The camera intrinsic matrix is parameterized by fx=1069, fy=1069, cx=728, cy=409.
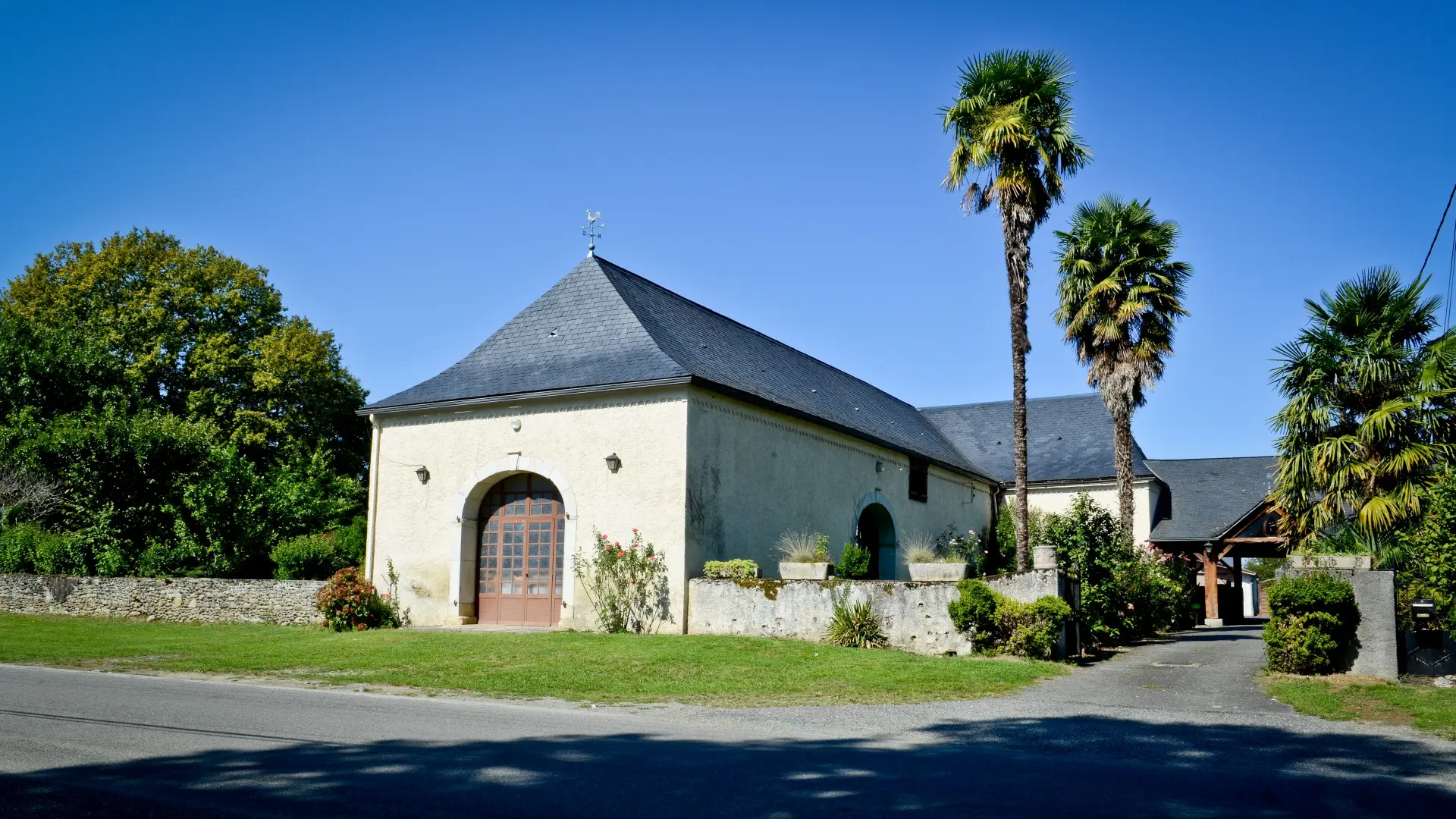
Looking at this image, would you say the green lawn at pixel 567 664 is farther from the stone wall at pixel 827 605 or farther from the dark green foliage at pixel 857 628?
the stone wall at pixel 827 605

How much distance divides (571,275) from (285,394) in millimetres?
18841

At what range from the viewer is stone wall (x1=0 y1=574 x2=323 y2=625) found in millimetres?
20125

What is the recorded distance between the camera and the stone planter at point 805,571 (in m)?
16.8

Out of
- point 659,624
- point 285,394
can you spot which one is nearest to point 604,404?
point 659,624

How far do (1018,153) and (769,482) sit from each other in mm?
7656

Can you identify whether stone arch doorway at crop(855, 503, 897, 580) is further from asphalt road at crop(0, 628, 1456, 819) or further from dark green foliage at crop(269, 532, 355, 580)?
asphalt road at crop(0, 628, 1456, 819)

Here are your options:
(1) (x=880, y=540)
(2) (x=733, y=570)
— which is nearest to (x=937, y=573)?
(2) (x=733, y=570)

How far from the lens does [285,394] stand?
36281mm

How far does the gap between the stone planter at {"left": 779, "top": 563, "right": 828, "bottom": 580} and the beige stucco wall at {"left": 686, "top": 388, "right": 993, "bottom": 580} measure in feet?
5.21

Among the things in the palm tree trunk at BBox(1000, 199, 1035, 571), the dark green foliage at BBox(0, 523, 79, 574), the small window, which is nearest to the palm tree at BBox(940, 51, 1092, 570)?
the palm tree trunk at BBox(1000, 199, 1035, 571)

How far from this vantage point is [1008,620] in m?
15.0

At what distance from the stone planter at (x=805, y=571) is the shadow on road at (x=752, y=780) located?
8.62 meters

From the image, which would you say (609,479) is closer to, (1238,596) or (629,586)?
(629,586)

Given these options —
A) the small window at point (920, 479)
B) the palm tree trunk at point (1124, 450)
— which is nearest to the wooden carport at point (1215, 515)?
the palm tree trunk at point (1124, 450)
